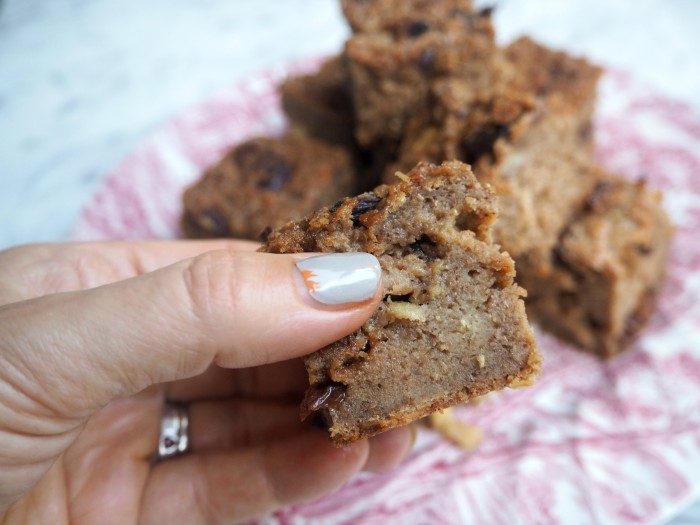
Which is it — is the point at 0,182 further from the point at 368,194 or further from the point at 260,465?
the point at 368,194

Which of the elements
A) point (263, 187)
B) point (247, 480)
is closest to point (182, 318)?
point (247, 480)

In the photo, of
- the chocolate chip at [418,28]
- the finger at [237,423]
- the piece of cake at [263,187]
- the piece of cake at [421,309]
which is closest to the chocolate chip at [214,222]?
→ the piece of cake at [263,187]

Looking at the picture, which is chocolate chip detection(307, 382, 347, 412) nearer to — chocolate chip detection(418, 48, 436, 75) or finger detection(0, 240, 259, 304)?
finger detection(0, 240, 259, 304)

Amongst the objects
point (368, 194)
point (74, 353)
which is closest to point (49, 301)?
point (74, 353)

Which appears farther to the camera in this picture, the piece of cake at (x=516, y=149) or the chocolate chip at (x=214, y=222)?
the chocolate chip at (x=214, y=222)

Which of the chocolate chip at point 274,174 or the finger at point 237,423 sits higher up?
the chocolate chip at point 274,174

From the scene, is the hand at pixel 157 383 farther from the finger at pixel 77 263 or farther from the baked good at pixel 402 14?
the baked good at pixel 402 14

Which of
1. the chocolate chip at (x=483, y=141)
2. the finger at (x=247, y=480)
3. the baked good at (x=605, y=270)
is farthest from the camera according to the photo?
the baked good at (x=605, y=270)
